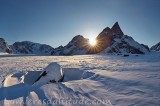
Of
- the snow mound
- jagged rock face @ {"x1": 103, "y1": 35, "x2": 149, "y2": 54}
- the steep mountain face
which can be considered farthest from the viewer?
jagged rock face @ {"x1": 103, "y1": 35, "x2": 149, "y2": 54}

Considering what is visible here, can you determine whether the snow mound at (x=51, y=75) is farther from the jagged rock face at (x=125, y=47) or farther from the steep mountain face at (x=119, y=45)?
the jagged rock face at (x=125, y=47)

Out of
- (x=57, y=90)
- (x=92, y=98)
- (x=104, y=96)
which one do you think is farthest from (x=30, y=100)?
(x=104, y=96)

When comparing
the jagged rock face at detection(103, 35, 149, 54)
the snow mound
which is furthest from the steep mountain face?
the snow mound

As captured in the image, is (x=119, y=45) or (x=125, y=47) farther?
(x=119, y=45)

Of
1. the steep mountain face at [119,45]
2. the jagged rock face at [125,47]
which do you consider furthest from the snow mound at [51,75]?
the jagged rock face at [125,47]

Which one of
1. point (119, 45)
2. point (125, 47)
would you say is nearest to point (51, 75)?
point (125, 47)

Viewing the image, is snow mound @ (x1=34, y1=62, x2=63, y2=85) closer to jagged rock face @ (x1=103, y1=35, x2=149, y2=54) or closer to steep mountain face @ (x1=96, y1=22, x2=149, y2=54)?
steep mountain face @ (x1=96, y1=22, x2=149, y2=54)

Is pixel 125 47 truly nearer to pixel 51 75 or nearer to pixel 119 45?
pixel 119 45

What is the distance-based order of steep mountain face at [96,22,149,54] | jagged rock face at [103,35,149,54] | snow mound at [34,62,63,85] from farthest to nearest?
1. jagged rock face at [103,35,149,54]
2. steep mountain face at [96,22,149,54]
3. snow mound at [34,62,63,85]

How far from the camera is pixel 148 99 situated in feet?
17.3

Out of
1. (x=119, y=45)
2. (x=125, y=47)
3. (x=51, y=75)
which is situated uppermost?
(x=119, y=45)

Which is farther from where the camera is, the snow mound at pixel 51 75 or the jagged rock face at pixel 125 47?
the jagged rock face at pixel 125 47

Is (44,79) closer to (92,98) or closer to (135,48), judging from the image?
(92,98)

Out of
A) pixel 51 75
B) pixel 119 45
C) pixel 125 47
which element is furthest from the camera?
pixel 119 45
